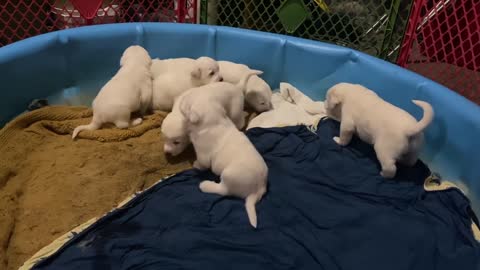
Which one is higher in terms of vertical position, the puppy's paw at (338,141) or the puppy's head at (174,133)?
the puppy's head at (174,133)

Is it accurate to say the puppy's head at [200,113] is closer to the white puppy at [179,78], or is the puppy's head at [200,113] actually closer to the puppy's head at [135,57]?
the white puppy at [179,78]

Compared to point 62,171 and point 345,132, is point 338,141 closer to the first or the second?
point 345,132

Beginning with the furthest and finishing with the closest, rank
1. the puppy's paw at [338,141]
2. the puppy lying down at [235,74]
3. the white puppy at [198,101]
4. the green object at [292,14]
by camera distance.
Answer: the green object at [292,14] < the puppy lying down at [235,74] < the puppy's paw at [338,141] < the white puppy at [198,101]

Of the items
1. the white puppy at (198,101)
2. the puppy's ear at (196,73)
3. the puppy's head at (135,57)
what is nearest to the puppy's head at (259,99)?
the white puppy at (198,101)

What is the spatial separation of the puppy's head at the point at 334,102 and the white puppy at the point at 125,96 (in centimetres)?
78

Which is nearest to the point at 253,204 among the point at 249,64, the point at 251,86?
the point at 251,86

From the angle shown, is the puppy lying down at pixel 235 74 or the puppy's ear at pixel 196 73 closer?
the puppy's ear at pixel 196 73

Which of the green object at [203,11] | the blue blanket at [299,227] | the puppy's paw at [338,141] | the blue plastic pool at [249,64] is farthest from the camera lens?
the green object at [203,11]

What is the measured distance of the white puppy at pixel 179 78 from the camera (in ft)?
6.43

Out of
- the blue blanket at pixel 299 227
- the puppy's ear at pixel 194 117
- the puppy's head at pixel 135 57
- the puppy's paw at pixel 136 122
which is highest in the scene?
the puppy's head at pixel 135 57

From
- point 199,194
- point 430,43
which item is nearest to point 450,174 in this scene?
point 430,43

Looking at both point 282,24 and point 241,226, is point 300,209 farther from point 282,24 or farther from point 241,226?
point 282,24

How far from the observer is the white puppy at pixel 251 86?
6.90 ft

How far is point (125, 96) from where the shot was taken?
191 cm
